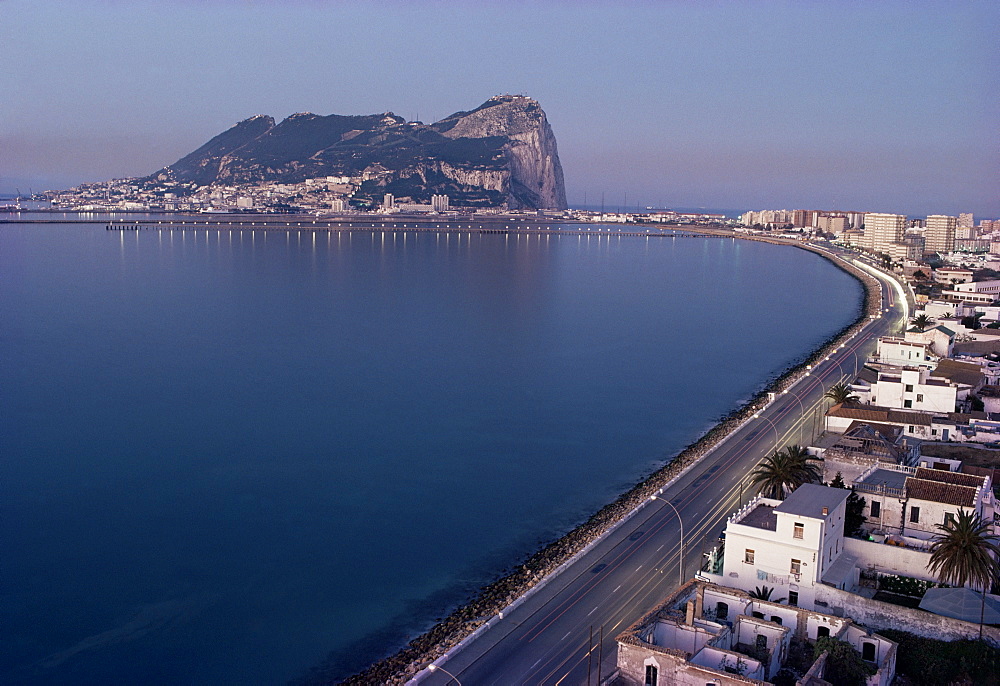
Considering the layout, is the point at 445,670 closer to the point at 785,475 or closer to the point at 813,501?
the point at 813,501

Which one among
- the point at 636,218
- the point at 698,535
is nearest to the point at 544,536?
the point at 698,535

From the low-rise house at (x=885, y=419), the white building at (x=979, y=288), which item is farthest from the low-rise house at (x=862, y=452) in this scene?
the white building at (x=979, y=288)

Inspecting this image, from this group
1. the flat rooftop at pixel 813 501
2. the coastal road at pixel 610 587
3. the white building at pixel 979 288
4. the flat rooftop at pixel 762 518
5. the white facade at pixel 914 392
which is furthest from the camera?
the white building at pixel 979 288

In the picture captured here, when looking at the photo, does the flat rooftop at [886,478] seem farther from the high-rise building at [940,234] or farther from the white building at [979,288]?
the high-rise building at [940,234]

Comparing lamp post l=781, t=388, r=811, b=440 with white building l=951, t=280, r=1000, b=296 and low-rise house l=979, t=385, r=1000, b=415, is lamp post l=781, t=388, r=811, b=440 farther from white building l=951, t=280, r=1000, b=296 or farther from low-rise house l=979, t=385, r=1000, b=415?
white building l=951, t=280, r=1000, b=296

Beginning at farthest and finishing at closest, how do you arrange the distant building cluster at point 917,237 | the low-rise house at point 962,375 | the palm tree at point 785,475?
the distant building cluster at point 917,237 → the low-rise house at point 962,375 → the palm tree at point 785,475

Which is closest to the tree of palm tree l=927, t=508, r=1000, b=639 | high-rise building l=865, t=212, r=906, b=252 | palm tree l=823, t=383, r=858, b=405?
palm tree l=927, t=508, r=1000, b=639

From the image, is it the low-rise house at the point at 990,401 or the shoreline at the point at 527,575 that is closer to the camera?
the shoreline at the point at 527,575

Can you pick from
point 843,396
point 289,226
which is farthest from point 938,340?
point 289,226
